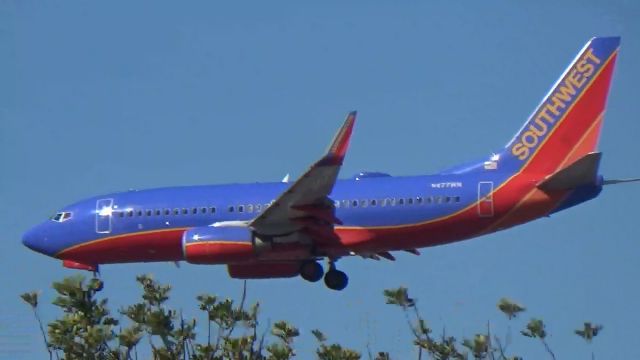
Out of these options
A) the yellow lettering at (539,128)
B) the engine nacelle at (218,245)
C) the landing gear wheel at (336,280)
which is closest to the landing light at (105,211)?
the engine nacelle at (218,245)

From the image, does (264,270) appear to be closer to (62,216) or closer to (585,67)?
(62,216)

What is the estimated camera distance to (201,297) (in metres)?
27.5

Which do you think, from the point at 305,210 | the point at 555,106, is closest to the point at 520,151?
the point at 555,106

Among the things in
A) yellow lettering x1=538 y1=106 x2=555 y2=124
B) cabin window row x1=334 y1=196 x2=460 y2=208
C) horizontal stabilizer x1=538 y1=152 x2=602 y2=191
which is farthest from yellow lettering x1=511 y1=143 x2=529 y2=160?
cabin window row x1=334 y1=196 x2=460 y2=208

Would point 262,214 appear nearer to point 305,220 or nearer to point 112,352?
point 305,220

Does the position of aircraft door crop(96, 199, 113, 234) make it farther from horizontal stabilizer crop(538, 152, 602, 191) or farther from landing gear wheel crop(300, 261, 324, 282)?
horizontal stabilizer crop(538, 152, 602, 191)

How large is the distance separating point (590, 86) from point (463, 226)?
7.15 metres

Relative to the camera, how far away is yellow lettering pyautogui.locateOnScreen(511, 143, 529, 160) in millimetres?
43719

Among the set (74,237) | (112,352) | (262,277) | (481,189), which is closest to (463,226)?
(481,189)

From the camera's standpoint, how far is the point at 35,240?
159ft

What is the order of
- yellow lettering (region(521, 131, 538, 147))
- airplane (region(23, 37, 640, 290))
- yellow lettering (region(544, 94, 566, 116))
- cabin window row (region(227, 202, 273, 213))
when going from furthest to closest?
1. yellow lettering (region(544, 94, 566, 116))
2. cabin window row (region(227, 202, 273, 213))
3. yellow lettering (region(521, 131, 538, 147))
4. airplane (region(23, 37, 640, 290))

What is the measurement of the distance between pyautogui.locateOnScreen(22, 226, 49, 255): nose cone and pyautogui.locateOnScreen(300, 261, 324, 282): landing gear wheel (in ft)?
33.0

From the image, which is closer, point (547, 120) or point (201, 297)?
point (201, 297)

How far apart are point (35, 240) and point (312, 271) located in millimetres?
10959
